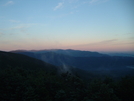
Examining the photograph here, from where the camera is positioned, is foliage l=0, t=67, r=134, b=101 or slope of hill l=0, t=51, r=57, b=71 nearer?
foliage l=0, t=67, r=134, b=101

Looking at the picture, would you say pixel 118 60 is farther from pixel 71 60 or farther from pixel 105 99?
pixel 105 99

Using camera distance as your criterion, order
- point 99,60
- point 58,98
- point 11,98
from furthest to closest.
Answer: point 99,60 → point 58,98 → point 11,98

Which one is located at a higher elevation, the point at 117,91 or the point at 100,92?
the point at 100,92

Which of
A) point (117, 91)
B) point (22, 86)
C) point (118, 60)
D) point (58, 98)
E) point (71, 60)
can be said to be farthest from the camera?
point (71, 60)

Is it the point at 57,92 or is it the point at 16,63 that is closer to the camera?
the point at 57,92

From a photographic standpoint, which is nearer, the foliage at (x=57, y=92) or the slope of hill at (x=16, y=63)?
the foliage at (x=57, y=92)

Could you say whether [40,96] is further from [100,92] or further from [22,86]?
[100,92]

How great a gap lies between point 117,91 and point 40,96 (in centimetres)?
1082

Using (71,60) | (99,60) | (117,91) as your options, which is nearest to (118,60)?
(99,60)

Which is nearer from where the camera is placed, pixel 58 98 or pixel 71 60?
pixel 58 98

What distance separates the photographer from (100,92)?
12.3m

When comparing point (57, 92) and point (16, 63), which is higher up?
point (57, 92)

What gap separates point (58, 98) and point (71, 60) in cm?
18175

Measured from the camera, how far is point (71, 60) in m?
195
